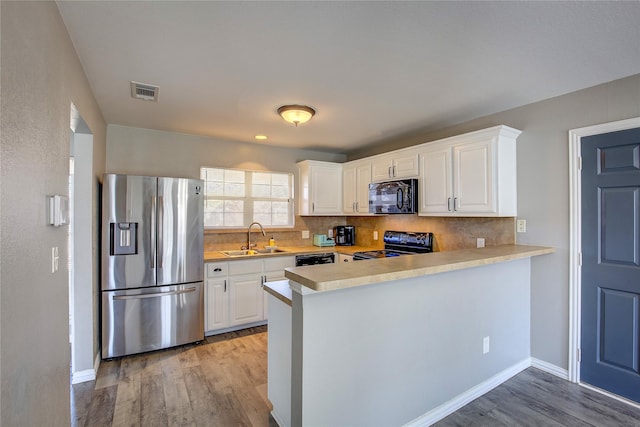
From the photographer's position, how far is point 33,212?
119 centimetres

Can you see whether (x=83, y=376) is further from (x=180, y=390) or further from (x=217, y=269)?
(x=217, y=269)

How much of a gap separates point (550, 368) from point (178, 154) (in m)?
4.45

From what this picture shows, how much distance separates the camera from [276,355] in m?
1.96

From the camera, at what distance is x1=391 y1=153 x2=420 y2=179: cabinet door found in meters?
3.45

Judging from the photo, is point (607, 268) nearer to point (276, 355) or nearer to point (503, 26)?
point (503, 26)

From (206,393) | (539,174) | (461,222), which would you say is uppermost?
(539,174)

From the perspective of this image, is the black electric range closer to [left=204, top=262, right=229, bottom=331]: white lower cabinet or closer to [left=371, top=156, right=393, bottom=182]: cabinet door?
[left=371, top=156, right=393, bottom=182]: cabinet door

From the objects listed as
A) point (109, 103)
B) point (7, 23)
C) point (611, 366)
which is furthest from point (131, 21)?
point (611, 366)

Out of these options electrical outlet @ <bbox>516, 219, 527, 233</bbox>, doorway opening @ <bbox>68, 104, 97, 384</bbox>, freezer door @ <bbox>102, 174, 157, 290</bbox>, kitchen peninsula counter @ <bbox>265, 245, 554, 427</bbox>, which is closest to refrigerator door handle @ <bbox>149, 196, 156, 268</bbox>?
freezer door @ <bbox>102, 174, 157, 290</bbox>

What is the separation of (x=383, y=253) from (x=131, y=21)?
3397 millimetres

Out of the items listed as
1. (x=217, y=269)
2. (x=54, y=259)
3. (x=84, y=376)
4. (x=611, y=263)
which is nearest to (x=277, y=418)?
(x=54, y=259)

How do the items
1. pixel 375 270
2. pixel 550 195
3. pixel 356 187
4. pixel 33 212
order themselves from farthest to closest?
1. pixel 356 187
2. pixel 550 195
3. pixel 375 270
4. pixel 33 212

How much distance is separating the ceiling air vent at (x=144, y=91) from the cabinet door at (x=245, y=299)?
2.01 metres

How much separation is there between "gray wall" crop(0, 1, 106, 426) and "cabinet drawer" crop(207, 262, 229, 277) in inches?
67.4
